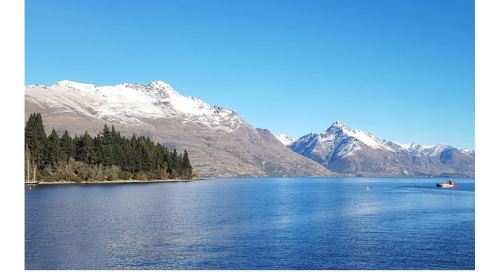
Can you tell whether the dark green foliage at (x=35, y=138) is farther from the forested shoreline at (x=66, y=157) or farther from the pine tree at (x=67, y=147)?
the pine tree at (x=67, y=147)

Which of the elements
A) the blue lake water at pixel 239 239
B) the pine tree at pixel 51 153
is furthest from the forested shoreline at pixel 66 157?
the blue lake water at pixel 239 239

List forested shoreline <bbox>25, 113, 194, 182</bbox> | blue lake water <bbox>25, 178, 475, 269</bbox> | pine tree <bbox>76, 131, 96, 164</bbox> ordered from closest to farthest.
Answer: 1. blue lake water <bbox>25, 178, 475, 269</bbox>
2. forested shoreline <bbox>25, 113, 194, 182</bbox>
3. pine tree <bbox>76, 131, 96, 164</bbox>

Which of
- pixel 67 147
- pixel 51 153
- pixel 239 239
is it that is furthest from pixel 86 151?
pixel 239 239

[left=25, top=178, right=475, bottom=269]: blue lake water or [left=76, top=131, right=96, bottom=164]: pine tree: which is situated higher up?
[left=76, top=131, right=96, bottom=164]: pine tree

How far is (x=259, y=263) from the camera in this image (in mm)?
47375

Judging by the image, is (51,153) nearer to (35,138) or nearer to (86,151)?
(35,138)

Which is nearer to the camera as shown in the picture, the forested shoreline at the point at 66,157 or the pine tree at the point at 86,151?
the forested shoreline at the point at 66,157

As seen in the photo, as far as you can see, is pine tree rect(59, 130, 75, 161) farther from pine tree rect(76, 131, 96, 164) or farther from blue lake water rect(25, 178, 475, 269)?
blue lake water rect(25, 178, 475, 269)

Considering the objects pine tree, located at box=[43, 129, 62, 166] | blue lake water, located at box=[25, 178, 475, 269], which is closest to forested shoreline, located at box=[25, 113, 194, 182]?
pine tree, located at box=[43, 129, 62, 166]

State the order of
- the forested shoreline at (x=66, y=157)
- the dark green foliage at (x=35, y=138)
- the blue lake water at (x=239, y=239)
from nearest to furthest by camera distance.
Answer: the blue lake water at (x=239, y=239) < the dark green foliage at (x=35, y=138) < the forested shoreline at (x=66, y=157)
